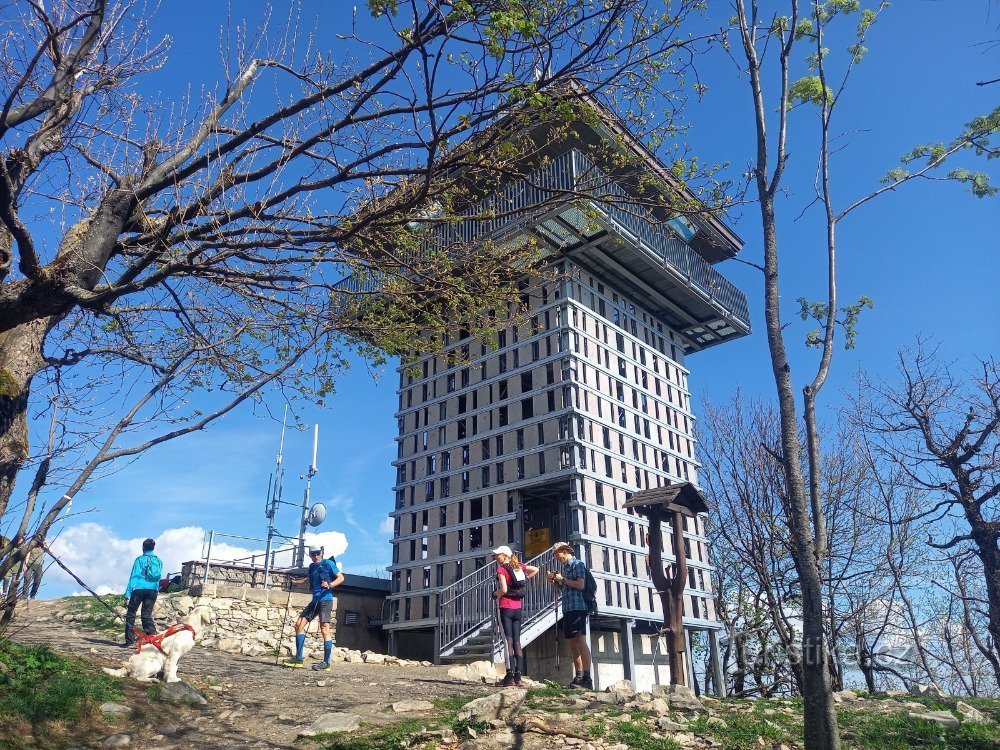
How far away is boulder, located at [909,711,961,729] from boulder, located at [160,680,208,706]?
815cm

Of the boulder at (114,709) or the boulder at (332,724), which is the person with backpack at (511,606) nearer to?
the boulder at (332,724)

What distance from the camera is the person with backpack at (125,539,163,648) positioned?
11562mm

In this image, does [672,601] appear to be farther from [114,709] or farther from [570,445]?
[570,445]

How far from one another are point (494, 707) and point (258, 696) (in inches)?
127

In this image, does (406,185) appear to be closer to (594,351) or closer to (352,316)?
(352,316)

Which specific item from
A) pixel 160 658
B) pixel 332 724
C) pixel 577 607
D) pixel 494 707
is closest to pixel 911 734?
pixel 577 607

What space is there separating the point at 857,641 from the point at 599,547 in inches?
343

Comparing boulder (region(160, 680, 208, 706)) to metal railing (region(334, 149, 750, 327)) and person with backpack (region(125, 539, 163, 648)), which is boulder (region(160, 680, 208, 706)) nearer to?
person with backpack (region(125, 539, 163, 648))

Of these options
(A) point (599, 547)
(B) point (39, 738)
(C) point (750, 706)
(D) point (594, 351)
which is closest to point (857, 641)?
(A) point (599, 547)

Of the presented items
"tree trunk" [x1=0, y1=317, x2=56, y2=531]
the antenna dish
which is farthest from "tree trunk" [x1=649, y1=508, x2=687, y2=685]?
the antenna dish

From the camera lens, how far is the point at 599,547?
999 inches

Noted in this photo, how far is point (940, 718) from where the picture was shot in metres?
8.08

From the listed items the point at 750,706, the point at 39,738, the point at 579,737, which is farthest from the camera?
the point at 750,706

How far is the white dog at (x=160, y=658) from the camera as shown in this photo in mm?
8031
